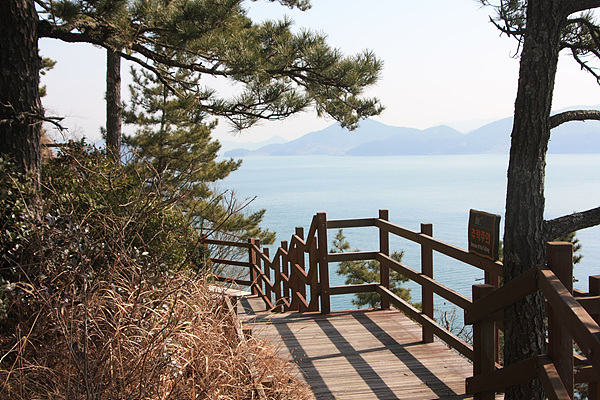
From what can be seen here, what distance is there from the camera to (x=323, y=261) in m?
6.09

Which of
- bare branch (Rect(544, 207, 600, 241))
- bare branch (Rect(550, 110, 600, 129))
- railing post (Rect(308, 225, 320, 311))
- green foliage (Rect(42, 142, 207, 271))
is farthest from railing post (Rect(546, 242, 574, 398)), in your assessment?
railing post (Rect(308, 225, 320, 311))

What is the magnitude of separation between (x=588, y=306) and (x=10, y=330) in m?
3.98

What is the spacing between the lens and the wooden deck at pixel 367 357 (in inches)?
160

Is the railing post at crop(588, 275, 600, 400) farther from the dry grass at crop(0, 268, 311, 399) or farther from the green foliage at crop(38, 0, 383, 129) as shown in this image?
the green foliage at crop(38, 0, 383, 129)

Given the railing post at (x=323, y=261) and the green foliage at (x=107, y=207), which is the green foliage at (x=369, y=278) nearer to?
the railing post at (x=323, y=261)

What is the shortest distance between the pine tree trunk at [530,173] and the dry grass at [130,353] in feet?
4.96

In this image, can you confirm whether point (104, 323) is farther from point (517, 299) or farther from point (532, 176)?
point (532, 176)

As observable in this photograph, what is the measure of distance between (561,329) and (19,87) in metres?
5.29

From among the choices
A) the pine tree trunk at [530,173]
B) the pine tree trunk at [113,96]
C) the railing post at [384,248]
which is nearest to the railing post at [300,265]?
the railing post at [384,248]

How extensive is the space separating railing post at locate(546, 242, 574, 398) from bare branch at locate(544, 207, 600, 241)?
2.02 ft

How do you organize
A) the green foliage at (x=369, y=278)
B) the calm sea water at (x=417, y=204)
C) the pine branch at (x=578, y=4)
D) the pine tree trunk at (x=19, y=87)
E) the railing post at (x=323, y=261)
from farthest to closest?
1. the calm sea water at (x=417, y=204)
2. the green foliage at (x=369, y=278)
3. the railing post at (x=323, y=261)
4. the pine tree trunk at (x=19, y=87)
5. the pine branch at (x=578, y=4)

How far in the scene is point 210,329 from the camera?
3.90 m

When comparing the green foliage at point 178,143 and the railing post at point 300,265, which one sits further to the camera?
the green foliage at point 178,143

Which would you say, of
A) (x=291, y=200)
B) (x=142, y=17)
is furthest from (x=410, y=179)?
(x=142, y=17)
